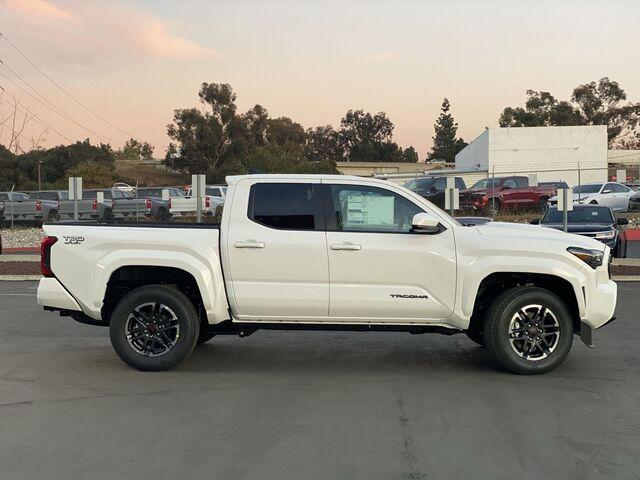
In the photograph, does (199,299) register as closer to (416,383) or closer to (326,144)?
(416,383)

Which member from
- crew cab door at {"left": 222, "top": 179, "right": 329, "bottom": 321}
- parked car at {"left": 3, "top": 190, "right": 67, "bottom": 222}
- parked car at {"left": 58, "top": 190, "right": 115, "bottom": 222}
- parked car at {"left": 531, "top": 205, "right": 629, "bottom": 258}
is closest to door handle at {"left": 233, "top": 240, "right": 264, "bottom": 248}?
crew cab door at {"left": 222, "top": 179, "right": 329, "bottom": 321}

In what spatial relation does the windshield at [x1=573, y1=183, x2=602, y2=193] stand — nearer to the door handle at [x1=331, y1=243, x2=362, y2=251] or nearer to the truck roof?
the truck roof

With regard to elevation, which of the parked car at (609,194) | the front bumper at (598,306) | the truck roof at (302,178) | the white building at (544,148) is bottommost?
the front bumper at (598,306)

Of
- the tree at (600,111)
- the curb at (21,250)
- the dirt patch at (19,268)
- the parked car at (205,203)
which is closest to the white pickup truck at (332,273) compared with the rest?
the dirt patch at (19,268)

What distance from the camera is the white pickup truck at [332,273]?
6809mm

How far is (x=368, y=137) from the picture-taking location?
108562 mm

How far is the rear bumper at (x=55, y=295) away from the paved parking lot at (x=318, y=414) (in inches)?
28.5

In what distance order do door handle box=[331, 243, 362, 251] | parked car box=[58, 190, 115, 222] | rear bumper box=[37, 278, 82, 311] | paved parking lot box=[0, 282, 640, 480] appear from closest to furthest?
paved parking lot box=[0, 282, 640, 480] < door handle box=[331, 243, 362, 251] < rear bumper box=[37, 278, 82, 311] < parked car box=[58, 190, 115, 222]

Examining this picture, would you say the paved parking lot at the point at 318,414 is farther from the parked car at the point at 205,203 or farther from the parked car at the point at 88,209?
the parked car at the point at 88,209

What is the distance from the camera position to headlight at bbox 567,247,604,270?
6.84 meters

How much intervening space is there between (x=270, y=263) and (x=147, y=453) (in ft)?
8.14

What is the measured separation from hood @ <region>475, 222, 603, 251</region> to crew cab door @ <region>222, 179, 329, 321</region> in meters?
1.68

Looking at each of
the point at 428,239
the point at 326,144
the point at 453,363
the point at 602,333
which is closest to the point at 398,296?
the point at 428,239

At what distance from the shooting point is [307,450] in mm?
4883
